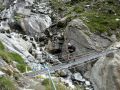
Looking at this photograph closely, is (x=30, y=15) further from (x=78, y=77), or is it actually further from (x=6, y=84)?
(x=6, y=84)

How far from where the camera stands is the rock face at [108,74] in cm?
1316

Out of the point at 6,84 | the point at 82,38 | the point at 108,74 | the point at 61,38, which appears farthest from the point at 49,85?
the point at 61,38

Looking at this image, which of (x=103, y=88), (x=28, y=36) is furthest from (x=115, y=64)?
(x=28, y=36)

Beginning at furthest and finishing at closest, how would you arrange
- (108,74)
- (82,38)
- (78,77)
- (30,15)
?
(30,15) → (82,38) → (78,77) → (108,74)

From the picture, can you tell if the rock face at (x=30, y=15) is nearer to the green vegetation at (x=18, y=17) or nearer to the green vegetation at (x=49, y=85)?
the green vegetation at (x=18, y=17)

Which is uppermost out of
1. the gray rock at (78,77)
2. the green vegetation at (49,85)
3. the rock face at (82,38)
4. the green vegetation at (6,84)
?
the green vegetation at (6,84)

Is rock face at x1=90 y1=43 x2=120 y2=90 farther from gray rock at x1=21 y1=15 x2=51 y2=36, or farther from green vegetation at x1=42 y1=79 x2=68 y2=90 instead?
gray rock at x1=21 y1=15 x2=51 y2=36

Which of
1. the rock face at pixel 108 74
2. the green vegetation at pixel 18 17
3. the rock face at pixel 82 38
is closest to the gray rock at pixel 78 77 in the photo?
the rock face at pixel 82 38

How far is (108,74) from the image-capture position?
13242 millimetres

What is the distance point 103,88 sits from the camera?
13.3m

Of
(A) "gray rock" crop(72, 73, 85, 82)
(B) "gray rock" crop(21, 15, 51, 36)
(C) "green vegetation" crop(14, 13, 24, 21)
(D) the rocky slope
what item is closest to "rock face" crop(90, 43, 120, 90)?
(D) the rocky slope

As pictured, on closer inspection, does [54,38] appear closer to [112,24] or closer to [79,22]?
[79,22]

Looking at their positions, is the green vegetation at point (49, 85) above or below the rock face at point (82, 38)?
above

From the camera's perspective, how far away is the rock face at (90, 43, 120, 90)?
518 inches
